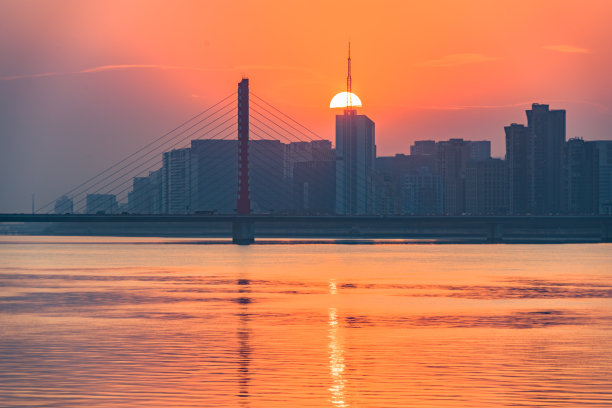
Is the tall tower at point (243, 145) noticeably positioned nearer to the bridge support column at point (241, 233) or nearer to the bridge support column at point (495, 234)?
the bridge support column at point (241, 233)

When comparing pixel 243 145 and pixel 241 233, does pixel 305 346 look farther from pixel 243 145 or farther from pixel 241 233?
pixel 241 233

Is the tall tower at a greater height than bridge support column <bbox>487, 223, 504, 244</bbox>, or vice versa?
the tall tower

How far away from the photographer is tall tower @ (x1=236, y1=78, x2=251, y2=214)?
493ft

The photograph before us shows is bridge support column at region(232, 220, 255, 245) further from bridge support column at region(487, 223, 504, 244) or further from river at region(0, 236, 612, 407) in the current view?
river at region(0, 236, 612, 407)

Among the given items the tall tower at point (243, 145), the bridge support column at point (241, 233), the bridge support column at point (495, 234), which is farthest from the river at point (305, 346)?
the bridge support column at point (495, 234)

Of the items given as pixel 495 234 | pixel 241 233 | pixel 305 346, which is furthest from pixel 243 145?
pixel 305 346

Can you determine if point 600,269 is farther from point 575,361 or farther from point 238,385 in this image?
point 238,385

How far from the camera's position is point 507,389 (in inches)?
841

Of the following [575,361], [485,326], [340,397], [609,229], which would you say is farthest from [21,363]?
[609,229]

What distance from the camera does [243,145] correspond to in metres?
161

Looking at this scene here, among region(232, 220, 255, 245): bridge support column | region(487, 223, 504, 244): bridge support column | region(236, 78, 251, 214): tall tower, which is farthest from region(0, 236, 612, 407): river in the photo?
region(487, 223, 504, 244): bridge support column

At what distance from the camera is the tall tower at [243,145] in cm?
15038

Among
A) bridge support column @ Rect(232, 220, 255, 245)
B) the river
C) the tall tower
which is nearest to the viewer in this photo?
the river

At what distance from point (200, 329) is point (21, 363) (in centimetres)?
1017
